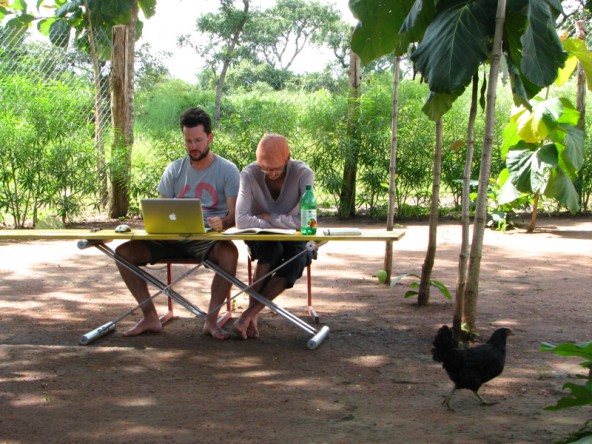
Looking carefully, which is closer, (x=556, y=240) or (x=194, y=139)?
(x=194, y=139)

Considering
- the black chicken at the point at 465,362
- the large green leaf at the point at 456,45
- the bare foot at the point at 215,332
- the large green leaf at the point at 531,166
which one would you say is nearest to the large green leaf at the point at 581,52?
the large green leaf at the point at 456,45

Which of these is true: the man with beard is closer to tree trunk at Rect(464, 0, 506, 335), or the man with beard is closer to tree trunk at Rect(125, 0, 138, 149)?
tree trunk at Rect(464, 0, 506, 335)

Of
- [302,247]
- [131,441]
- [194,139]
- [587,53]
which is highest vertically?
[587,53]

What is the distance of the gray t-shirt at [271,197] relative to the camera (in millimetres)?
4883

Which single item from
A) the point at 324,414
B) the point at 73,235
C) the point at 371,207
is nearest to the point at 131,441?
the point at 324,414

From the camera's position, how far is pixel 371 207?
12102 mm

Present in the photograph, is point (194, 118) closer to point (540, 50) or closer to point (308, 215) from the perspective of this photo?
point (308, 215)

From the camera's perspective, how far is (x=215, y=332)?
4934 mm

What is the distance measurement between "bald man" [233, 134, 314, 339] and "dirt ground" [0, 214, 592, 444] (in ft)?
1.07

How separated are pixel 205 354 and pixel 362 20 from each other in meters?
2.41

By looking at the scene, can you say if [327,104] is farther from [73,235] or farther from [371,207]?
[73,235]

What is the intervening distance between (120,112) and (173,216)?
23.6 ft

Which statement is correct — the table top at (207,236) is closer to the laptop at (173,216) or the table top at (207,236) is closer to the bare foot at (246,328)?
the laptop at (173,216)

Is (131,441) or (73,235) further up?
(73,235)
